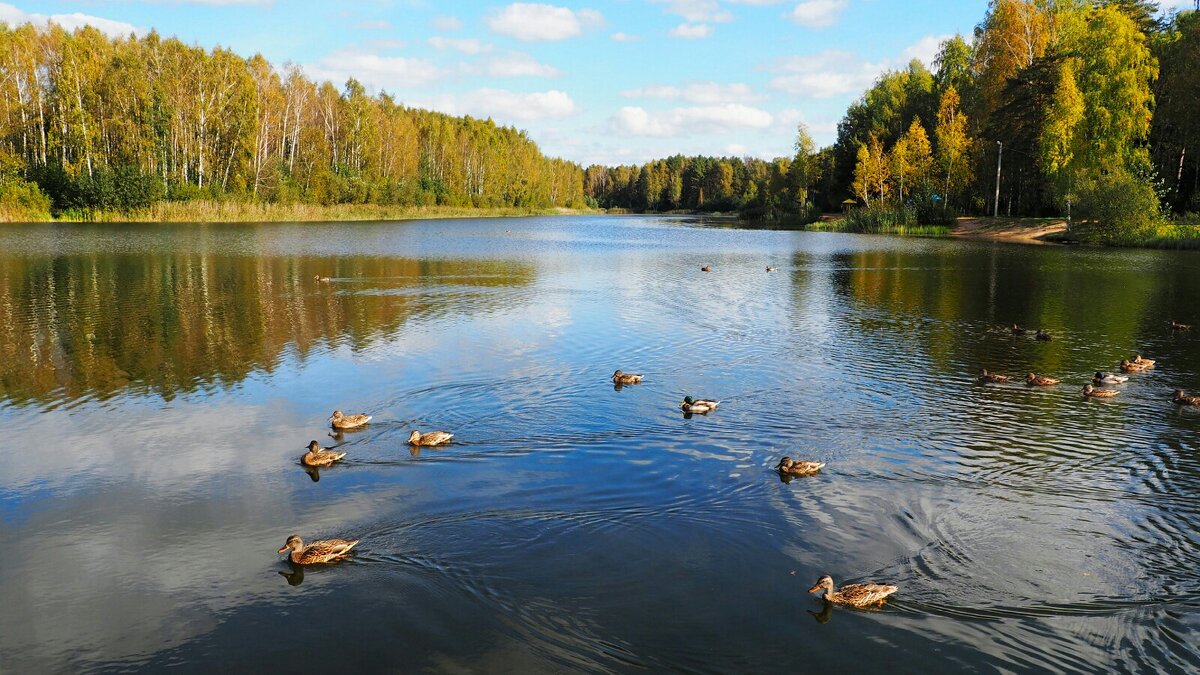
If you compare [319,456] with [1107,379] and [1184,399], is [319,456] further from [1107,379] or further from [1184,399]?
[1184,399]

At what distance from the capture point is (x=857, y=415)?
14539 mm

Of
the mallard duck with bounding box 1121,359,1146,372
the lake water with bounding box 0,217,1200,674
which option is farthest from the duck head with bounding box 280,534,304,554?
the mallard duck with bounding box 1121,359,1146,372

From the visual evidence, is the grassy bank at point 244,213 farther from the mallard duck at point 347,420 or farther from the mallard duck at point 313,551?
the mallard duck at point 313,551

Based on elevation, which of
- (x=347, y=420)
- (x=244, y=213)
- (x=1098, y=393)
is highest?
(x=244, y=213)

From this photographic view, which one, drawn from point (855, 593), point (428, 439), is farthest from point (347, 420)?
point (855, 593)

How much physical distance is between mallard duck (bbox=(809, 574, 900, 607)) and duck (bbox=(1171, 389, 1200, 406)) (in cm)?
1054

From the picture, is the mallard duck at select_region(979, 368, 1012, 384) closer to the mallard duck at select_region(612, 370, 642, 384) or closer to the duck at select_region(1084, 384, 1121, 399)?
the duck at select_region(1084, 384, 1121, 399)

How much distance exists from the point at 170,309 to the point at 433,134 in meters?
114

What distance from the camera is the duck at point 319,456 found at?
11594 millimetres

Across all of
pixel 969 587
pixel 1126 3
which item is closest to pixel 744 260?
pixel 969 587

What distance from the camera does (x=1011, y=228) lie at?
64.1 meters

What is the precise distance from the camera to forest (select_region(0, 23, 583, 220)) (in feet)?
228

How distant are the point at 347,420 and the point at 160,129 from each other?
73.7m

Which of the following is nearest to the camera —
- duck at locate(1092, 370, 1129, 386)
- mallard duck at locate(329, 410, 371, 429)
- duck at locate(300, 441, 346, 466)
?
duck at locate(300, 441, 346, 466)
